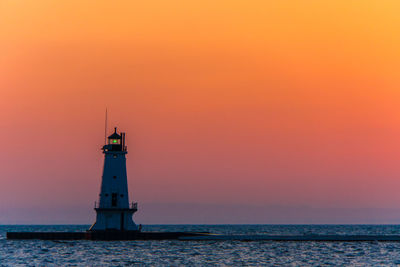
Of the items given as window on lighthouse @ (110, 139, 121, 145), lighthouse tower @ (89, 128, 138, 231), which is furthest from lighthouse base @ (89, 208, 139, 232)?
window on lighthouse @ (110, 139, 121, 145)

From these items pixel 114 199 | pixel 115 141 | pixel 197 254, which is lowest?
pixel 197 254

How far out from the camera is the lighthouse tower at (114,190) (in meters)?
87.8

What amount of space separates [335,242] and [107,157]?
119ft

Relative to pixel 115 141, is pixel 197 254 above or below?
below

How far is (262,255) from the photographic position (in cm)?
8119

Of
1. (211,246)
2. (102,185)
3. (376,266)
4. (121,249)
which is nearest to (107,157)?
(102,185)

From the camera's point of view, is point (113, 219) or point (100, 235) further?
point (100, 235)

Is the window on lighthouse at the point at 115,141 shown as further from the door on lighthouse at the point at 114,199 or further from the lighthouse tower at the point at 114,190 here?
the door on lighthouse at the point at 114,199

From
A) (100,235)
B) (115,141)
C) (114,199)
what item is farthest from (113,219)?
(115,141)

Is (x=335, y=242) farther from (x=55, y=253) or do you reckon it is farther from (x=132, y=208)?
(x=55, y=253)

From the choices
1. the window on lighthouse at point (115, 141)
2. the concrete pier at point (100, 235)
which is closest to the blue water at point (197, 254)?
the concrete pier at point (100, 235)

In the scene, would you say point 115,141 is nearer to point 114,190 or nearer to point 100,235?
point 114,190

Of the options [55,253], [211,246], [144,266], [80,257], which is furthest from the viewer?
[211,246]

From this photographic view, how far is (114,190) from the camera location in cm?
8788
